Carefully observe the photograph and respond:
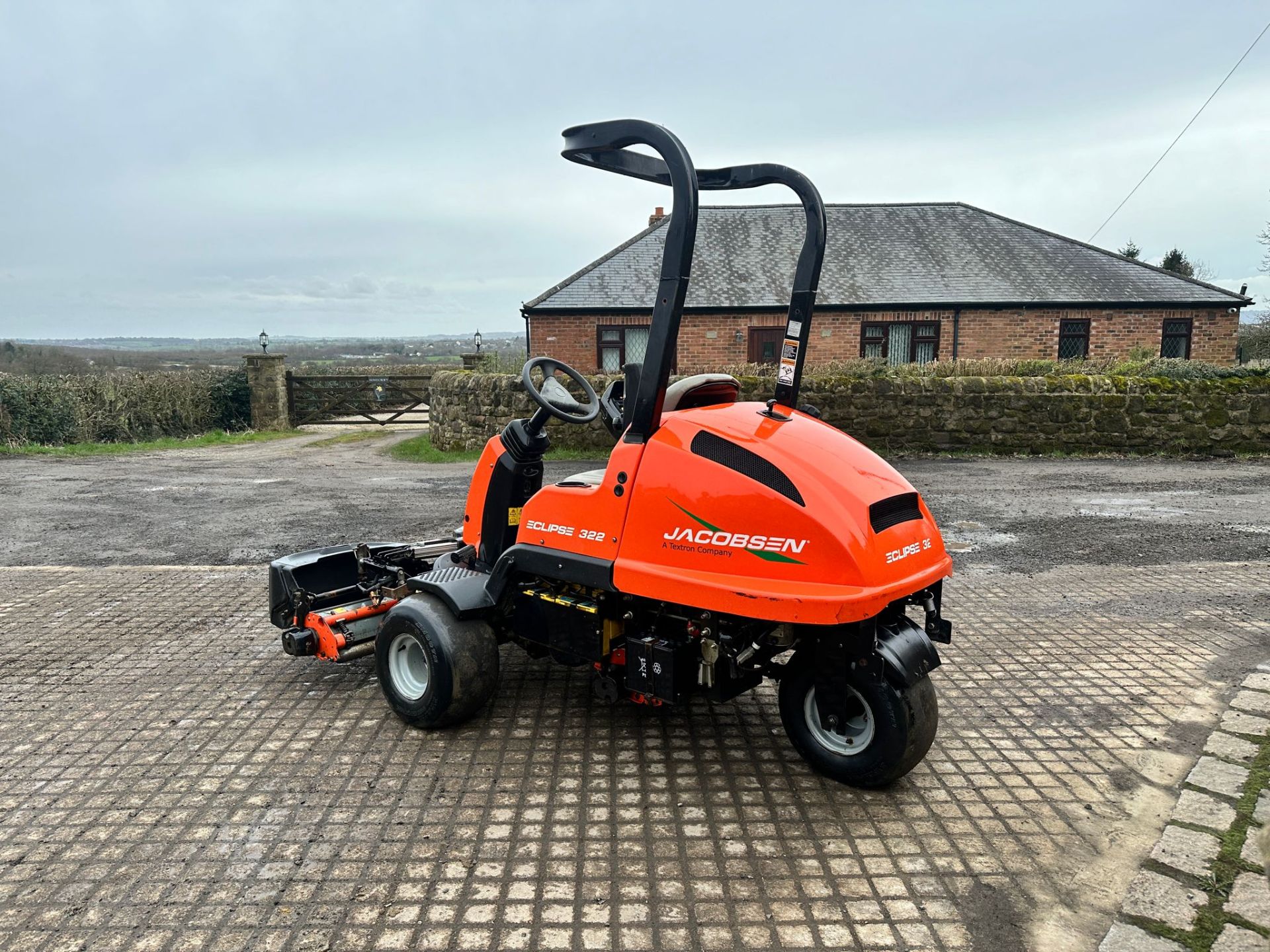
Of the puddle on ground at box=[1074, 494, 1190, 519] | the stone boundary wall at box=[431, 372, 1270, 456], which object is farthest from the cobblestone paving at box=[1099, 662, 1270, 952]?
the stone boundary wall at box=[431, 372, 1270, 456]

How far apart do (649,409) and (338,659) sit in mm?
2458

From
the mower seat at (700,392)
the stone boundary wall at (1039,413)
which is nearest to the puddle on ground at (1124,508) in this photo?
the stone boundary wall at (1039,413)

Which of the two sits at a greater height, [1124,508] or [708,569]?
[708,569]

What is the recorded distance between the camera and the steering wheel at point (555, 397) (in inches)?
164

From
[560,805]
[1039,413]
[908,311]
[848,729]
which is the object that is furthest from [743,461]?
[908,311]

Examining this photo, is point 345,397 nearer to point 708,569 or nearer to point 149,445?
point 149,445

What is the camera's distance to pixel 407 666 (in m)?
4.44

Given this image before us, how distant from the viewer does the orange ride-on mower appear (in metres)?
3.26

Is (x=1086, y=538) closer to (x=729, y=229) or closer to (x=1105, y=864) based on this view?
(x=1105, y=864)

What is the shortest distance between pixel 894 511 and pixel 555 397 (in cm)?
180

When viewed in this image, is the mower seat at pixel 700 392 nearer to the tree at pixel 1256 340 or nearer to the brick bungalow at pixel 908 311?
the brick bungalow at pixel 908 311

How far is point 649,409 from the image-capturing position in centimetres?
360

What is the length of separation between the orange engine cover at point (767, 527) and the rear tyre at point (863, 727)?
475mm

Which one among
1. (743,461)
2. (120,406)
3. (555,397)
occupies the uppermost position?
(555,397)
